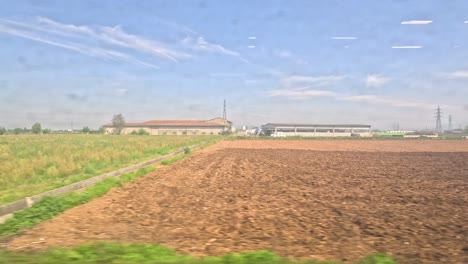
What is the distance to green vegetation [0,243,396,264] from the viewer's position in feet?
16.7

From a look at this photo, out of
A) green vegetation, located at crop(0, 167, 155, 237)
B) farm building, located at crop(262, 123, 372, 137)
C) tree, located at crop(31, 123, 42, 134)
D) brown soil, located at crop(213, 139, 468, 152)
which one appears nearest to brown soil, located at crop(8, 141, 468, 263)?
green vegetation, located at crop(0, 167, 155, 237)

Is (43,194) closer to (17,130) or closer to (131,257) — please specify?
(131,257)

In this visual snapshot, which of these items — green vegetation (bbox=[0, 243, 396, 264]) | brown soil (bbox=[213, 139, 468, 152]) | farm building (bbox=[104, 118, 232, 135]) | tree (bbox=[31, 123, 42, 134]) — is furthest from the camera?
farm building (bbox=[104, 118, 232, 135])

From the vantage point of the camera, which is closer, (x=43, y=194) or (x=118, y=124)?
(x=43, y=194)

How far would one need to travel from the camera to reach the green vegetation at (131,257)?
5.10m

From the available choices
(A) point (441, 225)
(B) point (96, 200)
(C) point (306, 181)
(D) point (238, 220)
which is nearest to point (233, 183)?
(C) point (306, 181)

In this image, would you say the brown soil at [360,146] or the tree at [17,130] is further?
the tree at [17,130]

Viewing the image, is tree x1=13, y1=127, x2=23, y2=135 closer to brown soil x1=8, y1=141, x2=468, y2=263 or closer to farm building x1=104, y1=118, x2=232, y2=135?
farm building x1=104, y1=118, x2=232, y2=135

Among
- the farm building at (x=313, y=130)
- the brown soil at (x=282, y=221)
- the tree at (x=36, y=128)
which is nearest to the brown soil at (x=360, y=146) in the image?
the brown soil at (x=282, y=221)

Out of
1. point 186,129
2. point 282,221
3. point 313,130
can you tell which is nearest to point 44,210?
point 282,221

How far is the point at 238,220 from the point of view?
8.18 m

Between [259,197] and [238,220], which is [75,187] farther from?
[238,220]

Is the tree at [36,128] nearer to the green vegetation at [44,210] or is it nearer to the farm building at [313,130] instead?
the farm building at [313,130]

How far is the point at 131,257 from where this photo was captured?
520cm
